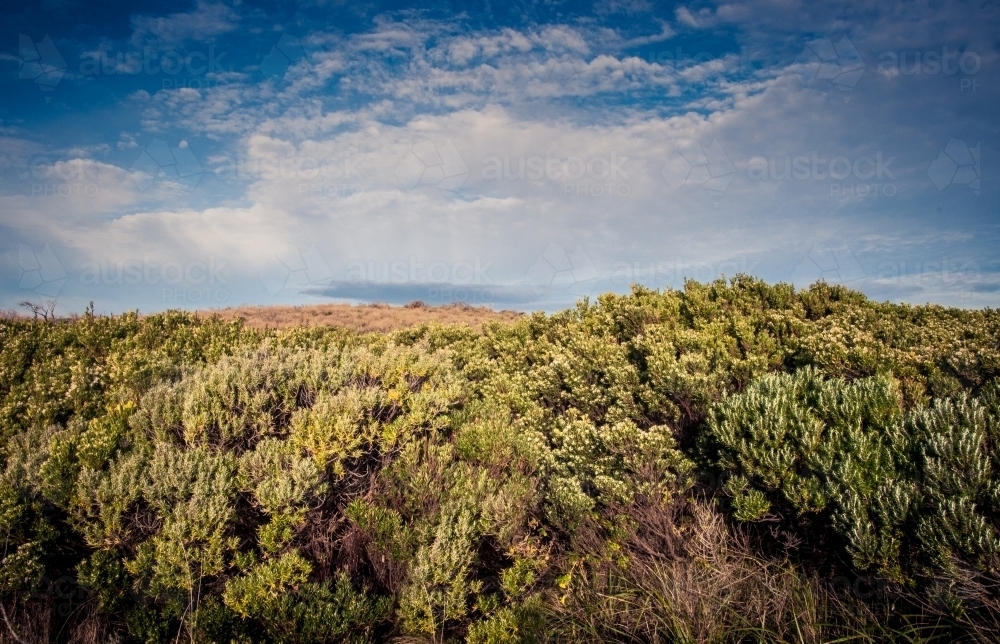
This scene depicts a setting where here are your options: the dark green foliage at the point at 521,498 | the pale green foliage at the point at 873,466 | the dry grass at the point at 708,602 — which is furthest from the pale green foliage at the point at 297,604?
the pale green foliage at the point at 873,466

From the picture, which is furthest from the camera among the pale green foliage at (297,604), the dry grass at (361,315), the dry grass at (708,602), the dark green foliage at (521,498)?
the dry grass at (361,315)

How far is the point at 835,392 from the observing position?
5.23 m

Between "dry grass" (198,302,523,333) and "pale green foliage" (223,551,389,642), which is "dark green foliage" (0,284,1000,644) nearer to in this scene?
"pale green foliage" (223,551,389,642)

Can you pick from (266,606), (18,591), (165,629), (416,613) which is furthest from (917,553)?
(18,591)

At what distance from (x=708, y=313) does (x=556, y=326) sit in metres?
2.84

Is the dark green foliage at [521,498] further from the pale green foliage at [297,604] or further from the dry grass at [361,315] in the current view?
the dry grass at [361,315]

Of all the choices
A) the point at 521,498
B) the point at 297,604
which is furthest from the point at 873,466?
the point at 297,604

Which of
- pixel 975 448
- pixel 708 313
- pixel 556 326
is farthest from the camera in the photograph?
pixel 556 326

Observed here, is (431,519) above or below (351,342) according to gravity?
below

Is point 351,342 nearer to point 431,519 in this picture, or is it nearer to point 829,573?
point 431,519

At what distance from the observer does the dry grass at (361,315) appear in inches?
1256

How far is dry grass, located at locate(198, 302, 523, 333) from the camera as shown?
3191cm

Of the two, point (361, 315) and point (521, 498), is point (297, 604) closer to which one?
point (521, 498)

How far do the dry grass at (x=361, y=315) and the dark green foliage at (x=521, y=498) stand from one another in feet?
76.2
